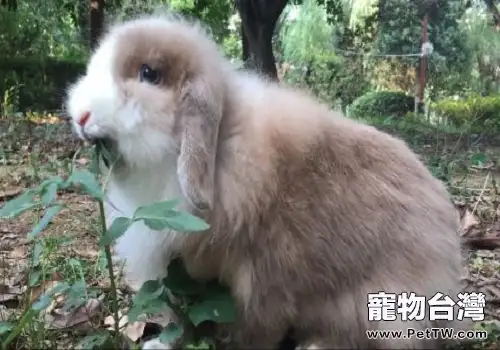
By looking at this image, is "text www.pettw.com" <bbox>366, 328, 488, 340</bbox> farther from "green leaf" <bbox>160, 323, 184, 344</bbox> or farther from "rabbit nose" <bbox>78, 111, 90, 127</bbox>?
"rabbit nose" <bbox>78, 111, 90, 127</bbox>

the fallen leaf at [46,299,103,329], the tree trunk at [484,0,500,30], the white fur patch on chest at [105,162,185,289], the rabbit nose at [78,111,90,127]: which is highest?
the tree trunk at [484,0,500,30]

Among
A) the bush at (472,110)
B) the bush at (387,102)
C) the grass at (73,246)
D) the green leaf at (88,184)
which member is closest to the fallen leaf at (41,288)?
the grass at (73,246)

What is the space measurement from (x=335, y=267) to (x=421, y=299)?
24cm

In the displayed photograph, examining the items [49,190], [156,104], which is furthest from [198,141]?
[49,190]

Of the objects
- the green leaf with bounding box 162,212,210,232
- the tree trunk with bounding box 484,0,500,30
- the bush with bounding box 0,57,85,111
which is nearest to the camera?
the green leaf with bounding box 162,212,210,232

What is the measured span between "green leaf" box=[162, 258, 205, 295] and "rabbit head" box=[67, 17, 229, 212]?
203 millimetres

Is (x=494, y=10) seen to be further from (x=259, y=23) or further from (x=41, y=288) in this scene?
(x=41, y=288)

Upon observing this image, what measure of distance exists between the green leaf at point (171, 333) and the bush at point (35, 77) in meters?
6.26

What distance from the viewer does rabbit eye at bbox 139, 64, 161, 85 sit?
5.02 ft

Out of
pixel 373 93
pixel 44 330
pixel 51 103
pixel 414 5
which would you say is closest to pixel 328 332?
pixel 44 330

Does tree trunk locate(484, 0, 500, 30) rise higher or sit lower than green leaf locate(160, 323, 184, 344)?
higher

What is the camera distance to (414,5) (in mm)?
7945

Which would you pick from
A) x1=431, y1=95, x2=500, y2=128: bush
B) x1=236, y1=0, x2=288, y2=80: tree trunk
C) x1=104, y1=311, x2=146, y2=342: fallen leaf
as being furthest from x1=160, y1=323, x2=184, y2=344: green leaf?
x1=431, y1=95, x2=500, y2=128: bush

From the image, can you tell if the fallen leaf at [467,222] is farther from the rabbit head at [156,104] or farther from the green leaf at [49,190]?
the green leaf at [49,190]
